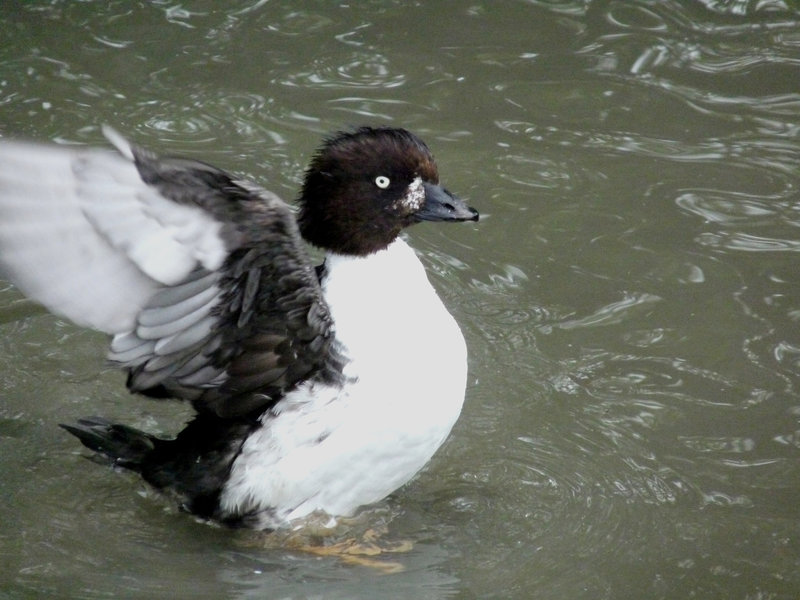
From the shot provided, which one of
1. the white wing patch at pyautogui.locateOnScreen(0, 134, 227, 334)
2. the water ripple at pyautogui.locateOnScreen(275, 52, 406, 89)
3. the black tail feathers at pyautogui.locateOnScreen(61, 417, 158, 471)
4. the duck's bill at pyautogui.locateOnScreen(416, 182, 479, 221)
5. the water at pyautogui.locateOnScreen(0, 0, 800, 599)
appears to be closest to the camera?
the white wing patch at pyautogui.locateOnScreen(0, 134, 227, 334)

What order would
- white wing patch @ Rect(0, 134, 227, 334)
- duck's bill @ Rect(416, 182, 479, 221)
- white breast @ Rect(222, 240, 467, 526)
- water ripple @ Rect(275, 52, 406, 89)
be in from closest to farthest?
white wing patch @ Rect(0, 134, 227, 334) < white breast @ Rect(222, 240, 467, 526) < duck's bill @ Rect(416, 182, 479, 221) < water ripple @ Rect(275, 52, 406, 89)

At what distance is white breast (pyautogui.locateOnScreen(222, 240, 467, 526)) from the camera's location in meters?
4.77

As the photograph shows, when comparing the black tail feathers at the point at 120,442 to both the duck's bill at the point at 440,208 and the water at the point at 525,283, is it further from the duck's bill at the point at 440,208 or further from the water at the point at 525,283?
the duck's bill at the point at 440,208

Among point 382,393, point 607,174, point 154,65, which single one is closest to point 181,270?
point 382,393

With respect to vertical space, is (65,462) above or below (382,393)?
below

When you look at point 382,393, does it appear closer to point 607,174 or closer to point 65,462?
point 65,462

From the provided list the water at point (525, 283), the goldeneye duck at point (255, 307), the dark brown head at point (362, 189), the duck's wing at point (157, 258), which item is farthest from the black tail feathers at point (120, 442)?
the dark brown head at point (362, 189)

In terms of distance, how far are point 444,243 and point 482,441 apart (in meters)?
1.60

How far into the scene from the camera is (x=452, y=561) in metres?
4.91

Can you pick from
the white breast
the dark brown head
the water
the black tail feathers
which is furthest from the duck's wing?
the water

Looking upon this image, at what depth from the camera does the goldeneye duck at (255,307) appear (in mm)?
4230

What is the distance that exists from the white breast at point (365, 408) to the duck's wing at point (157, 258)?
0.82 ft

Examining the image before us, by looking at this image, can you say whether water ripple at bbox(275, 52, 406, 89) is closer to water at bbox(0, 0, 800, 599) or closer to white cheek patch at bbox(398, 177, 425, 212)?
water at bbox(0, 0, 800, 599)

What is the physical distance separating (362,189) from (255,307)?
0.67m
